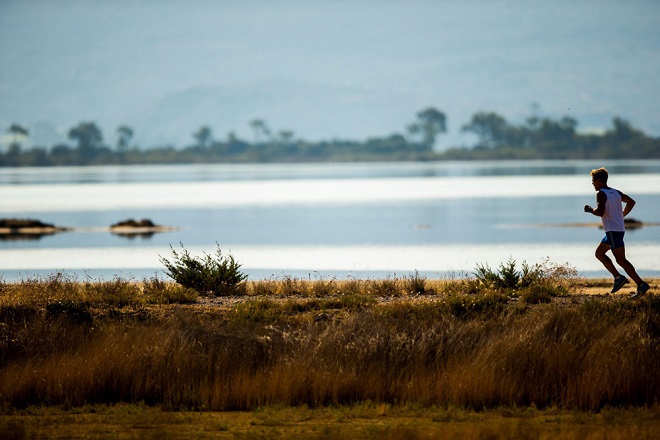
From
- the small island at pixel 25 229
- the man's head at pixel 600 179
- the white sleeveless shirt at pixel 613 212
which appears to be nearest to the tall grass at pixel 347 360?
the white sleeveless shirt at pixel 613 212

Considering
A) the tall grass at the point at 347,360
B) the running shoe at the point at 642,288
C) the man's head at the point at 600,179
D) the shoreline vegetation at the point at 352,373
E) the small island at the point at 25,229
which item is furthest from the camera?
the small island at the point at 25,229

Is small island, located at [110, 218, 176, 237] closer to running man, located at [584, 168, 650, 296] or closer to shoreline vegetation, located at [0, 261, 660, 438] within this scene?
shoreline vegetation, located at [0, 261, 660, 438]

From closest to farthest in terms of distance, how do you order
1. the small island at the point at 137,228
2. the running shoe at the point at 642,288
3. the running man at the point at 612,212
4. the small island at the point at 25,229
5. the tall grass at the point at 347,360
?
1. the tall grass at the point at 347,360
2. the running man at the point at 612,212
3. the running shoe at the point at 642,288
4. the small island at the point at 25,229
5. the small island at the point at 137,228

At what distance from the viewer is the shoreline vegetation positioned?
10.8 metres

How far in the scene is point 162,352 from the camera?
12.2 metres

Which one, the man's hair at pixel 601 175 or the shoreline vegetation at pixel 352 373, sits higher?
the man's hair at pixel 601 175

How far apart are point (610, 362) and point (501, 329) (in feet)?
5.60

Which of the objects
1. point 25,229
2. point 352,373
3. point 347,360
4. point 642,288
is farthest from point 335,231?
point 352,373

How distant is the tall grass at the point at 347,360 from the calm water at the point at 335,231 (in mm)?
9520

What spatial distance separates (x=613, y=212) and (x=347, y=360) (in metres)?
5.24

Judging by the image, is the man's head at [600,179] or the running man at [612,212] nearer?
the running man at [612,212]

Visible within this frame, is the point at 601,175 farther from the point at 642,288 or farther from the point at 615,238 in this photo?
the point at 642,288

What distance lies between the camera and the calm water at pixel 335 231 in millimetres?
30125

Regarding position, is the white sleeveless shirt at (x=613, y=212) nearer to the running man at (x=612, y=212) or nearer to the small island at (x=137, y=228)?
the running man at (x=612, y=212)
